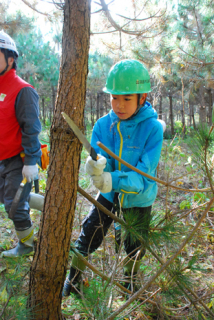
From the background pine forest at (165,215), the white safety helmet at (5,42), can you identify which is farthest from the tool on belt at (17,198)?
the white safety helmet at (5,42)

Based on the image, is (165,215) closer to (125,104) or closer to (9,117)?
(125,104)

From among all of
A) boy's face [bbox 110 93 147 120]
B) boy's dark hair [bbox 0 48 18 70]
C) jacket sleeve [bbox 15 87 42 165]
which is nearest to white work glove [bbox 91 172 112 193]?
boy's face [bbox 110 93 147 120]

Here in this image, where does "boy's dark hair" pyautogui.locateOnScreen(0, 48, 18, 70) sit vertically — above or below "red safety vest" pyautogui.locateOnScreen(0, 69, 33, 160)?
above

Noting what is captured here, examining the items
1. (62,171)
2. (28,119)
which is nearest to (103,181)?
(62,171)

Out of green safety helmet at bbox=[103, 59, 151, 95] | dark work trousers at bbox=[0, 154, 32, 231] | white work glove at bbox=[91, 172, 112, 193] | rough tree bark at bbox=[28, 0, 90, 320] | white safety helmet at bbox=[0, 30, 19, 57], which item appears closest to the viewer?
rough tree bark at bbox=[28, 0, 90, 320]

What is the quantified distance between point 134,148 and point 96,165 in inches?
17.4

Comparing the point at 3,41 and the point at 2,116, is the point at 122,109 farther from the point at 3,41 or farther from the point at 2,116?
the point at 3,41

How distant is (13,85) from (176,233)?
1584mm

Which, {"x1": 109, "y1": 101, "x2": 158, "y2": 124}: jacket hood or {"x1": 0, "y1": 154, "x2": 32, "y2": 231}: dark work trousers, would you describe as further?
{"x1": 0, "y1": 154, "x2": 32, "y2": 231}: dark work trousers

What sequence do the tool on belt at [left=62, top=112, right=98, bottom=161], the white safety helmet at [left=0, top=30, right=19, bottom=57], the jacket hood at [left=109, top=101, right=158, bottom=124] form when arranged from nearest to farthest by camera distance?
the tool on belt at [left=62, top=112, right=98, bottom=161] < the jacket hood at [left=109, top=101, right=158, bottom=124] < the white safety helmet at [left=0, top=30, right=19, bottom=57]

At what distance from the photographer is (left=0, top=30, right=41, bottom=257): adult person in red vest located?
1.81 metres

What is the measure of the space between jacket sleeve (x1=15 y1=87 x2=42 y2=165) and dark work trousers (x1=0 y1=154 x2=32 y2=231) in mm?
145

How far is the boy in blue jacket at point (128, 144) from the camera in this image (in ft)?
4.17

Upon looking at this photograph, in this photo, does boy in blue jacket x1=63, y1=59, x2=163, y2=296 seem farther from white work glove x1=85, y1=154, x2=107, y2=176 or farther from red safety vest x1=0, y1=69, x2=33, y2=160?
red safety vest x1=0, y1=69, x2=33, y2=160
